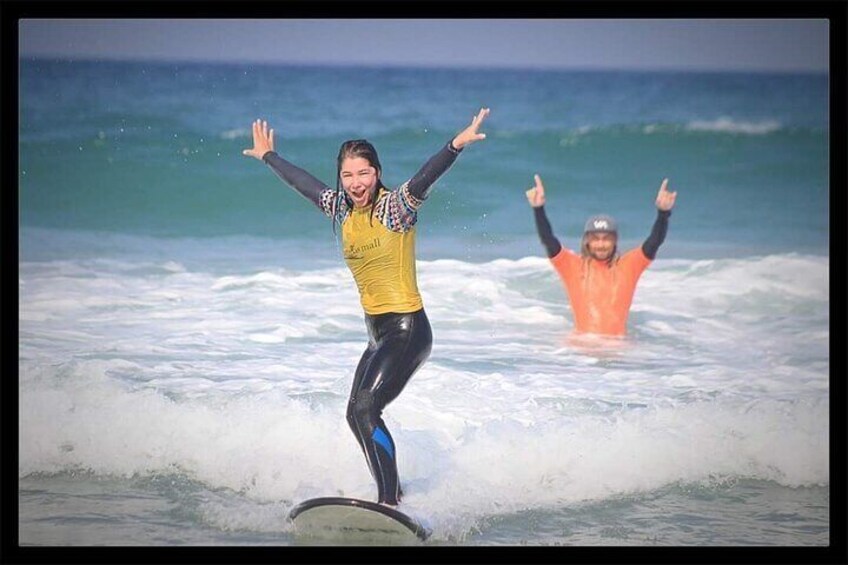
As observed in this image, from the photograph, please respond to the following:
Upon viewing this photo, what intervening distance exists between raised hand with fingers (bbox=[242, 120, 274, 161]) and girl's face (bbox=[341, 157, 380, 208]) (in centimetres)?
47

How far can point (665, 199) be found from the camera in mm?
6586

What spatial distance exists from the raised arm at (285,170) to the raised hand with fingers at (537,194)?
1009 mm

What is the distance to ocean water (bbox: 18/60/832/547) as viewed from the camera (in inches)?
253

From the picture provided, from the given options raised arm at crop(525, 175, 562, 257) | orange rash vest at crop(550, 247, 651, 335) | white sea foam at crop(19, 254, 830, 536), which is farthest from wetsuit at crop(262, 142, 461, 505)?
orange rash vest at crop(550, 247, 651, 335)

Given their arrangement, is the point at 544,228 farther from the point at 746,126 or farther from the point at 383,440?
the point at 383,440

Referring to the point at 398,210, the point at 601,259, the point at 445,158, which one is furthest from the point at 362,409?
the point at 601,259

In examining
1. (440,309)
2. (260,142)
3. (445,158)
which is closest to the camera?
(445,158)

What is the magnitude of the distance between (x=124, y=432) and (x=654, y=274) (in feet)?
8.58

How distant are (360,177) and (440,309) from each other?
0.93m

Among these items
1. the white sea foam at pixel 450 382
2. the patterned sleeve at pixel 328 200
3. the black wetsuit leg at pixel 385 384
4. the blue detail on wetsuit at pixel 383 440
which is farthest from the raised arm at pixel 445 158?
the blue detail on wetsuit at pixel 383 440

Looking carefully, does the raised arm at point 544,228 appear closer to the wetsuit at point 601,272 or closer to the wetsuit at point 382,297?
the wetsuit at point 601,272

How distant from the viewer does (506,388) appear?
657 centimetres

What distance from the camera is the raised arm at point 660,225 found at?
6.55 meters

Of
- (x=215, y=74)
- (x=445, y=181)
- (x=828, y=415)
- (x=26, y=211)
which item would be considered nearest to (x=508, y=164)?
(x=445, y=181)
